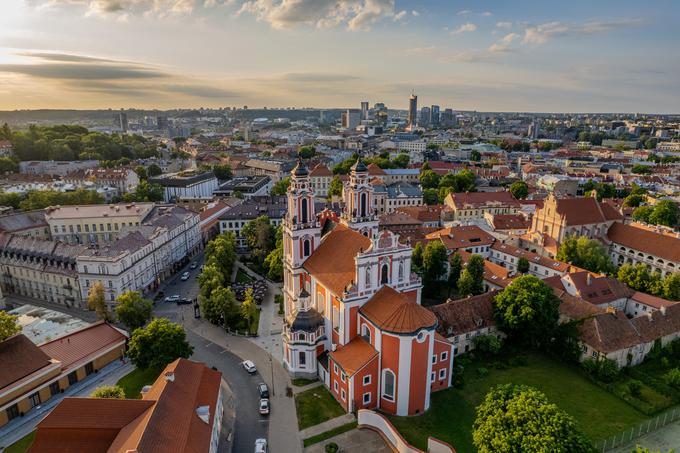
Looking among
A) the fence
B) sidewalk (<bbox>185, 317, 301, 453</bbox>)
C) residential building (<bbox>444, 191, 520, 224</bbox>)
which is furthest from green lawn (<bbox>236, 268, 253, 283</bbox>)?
the fence

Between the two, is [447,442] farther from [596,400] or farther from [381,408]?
[596,400]

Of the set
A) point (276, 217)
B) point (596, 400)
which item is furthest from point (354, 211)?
point (276, 217)

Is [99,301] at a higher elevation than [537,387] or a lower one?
higher

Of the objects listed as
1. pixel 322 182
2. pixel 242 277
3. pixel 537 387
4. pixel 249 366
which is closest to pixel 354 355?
pixel 249 366

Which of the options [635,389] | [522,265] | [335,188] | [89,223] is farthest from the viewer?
[335,188]

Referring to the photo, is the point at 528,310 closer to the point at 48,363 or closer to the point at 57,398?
the point at 57,398

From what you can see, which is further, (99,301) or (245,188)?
(245,188)

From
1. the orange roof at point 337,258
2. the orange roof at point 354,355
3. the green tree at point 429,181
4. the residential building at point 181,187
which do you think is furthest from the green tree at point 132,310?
the green tree at point 429,181
